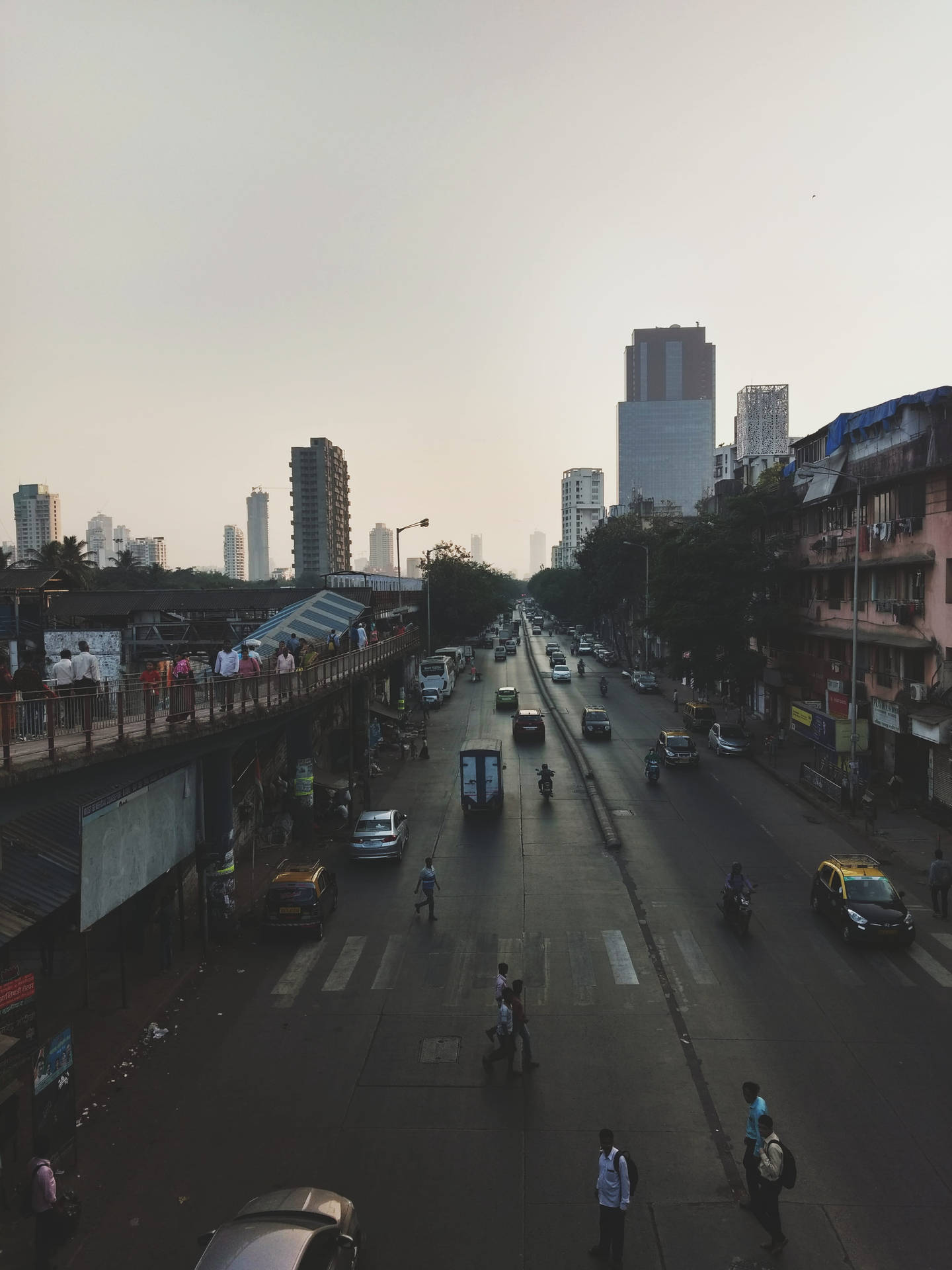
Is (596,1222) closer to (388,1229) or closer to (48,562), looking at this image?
(388,1229)

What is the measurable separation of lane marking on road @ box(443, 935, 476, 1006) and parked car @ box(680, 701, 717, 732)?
32.7 metres

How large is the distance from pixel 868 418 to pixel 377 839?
92.2ft

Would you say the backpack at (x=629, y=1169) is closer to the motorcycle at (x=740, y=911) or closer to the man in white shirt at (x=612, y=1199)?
the man in white shirt at (x=612, y=1199)

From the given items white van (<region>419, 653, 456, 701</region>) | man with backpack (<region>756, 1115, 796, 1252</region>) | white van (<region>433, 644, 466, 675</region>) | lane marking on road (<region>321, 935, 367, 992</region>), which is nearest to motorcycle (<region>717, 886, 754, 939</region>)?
lane marking on road (<region>321, 935, 367, 992</region>)

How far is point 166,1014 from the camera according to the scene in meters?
16.2

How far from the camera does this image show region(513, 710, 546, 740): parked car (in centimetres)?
4634

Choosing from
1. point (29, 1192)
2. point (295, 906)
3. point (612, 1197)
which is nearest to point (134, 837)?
point (295, 906)

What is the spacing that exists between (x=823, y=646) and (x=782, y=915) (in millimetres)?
25536

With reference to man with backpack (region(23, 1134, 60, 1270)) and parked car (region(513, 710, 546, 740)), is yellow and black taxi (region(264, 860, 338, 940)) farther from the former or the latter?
parked car (region(513, 710, 546, 740))

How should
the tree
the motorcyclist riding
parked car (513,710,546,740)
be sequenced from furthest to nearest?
the tree < parked car (513,710,546,740) < the motorcyclist riding

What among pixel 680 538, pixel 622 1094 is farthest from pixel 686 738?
pixel 622 1094

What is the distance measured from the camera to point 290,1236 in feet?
27.5

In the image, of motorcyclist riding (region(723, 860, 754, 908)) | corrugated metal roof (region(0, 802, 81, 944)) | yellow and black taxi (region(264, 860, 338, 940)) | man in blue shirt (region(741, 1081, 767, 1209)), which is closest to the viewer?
man in blue shirt (region(741, 1081, 767, 1209))

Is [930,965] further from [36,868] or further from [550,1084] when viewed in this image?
[36,868]
